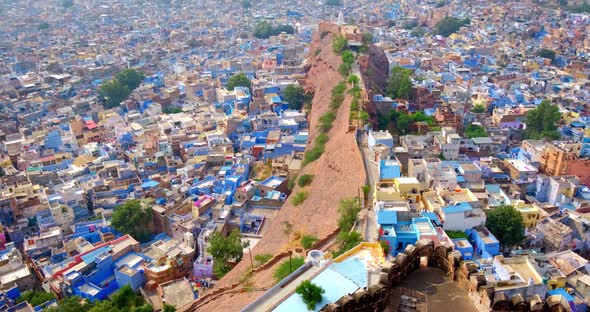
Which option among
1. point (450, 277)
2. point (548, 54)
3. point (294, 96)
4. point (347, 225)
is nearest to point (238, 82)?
point (294, 96)

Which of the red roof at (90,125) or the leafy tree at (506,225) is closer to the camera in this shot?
the leafy tree at (506,225)

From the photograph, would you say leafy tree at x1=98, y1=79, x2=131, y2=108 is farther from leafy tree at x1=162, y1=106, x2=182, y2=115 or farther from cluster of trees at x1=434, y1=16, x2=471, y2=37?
cluster of trees at x1=434, y1=16, x2=471, y2=37

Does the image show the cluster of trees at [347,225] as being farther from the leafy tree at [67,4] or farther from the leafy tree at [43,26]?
the leafy tree at [67,4]

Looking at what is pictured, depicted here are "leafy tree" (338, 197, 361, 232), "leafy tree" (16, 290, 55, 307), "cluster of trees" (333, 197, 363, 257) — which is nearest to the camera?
"cluster of trees" (333, 197, 363, 257)

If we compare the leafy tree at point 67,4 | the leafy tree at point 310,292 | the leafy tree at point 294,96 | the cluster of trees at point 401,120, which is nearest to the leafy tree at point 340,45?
the leafy tree at point 294,96

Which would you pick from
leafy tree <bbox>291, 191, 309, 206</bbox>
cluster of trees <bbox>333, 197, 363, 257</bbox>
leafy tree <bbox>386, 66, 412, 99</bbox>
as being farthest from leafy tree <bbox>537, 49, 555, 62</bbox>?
cluster of trees <bbox>333, 197, 363, 257</bbox>

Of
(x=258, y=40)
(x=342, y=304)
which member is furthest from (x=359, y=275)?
(x=258, y=40)

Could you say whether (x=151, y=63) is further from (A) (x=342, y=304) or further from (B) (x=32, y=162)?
(A) (x=342, y=304)
